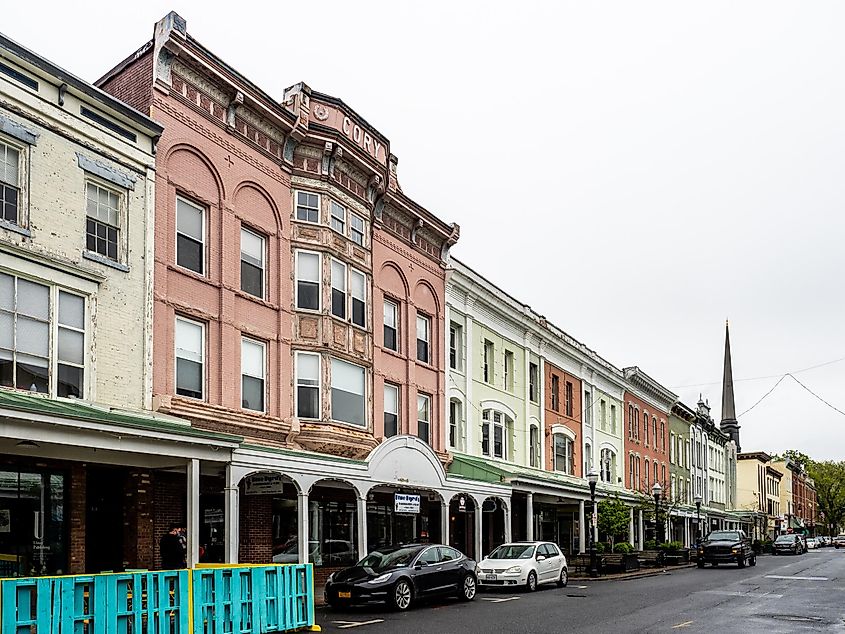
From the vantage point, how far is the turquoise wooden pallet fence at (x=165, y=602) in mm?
12562

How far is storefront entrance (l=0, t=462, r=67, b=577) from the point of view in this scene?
17859 millimetres

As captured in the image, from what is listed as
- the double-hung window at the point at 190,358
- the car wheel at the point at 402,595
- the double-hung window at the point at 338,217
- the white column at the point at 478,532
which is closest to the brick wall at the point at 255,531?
the double-hung window at the point at 190,358

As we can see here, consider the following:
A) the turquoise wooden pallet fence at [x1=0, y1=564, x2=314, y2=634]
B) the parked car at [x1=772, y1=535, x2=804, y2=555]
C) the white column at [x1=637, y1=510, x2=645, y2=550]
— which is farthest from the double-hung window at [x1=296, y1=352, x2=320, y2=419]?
the parked car at [x1=772, y1=535, x2=804, y2=555]

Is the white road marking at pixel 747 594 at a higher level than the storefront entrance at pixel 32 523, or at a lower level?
lower

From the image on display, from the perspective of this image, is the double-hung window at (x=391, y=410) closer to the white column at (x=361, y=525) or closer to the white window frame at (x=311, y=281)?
the white window frame at (x=311, y=281)

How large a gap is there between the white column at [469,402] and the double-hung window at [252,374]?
12.0 meters

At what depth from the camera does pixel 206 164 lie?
23500 mm

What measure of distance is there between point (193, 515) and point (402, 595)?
15.8 feet

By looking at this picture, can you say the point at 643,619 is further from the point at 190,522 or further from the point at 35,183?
the point at 35,183

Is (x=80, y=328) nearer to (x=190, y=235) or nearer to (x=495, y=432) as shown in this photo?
(x=190, y=235)

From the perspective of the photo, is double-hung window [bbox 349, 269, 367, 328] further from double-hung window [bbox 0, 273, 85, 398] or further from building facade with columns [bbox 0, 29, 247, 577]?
double-hung window [bbox 0, 273, 85, 398]

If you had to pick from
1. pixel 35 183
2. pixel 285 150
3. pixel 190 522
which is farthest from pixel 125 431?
pixel 285 150

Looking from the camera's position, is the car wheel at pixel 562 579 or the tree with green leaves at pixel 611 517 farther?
the tree with green leaves at pixel 611 517

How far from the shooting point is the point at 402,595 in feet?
67.6
